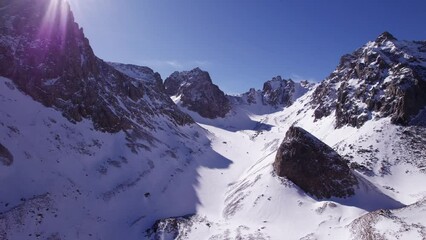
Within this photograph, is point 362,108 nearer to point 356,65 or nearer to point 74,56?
point 356,65

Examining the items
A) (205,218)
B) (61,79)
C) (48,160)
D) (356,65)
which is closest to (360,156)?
(205,218)

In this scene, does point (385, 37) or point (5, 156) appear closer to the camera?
point (5, 156)

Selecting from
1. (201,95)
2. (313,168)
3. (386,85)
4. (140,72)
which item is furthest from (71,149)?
(201,95)

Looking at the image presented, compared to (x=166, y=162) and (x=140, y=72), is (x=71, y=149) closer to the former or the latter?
(x=166, y=162)

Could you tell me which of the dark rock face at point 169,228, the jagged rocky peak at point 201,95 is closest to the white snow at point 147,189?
the dark rock face at point 169,228

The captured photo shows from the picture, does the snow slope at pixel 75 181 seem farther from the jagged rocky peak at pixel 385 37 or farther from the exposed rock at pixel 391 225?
the jagged rocky peak at pixel 385 37
